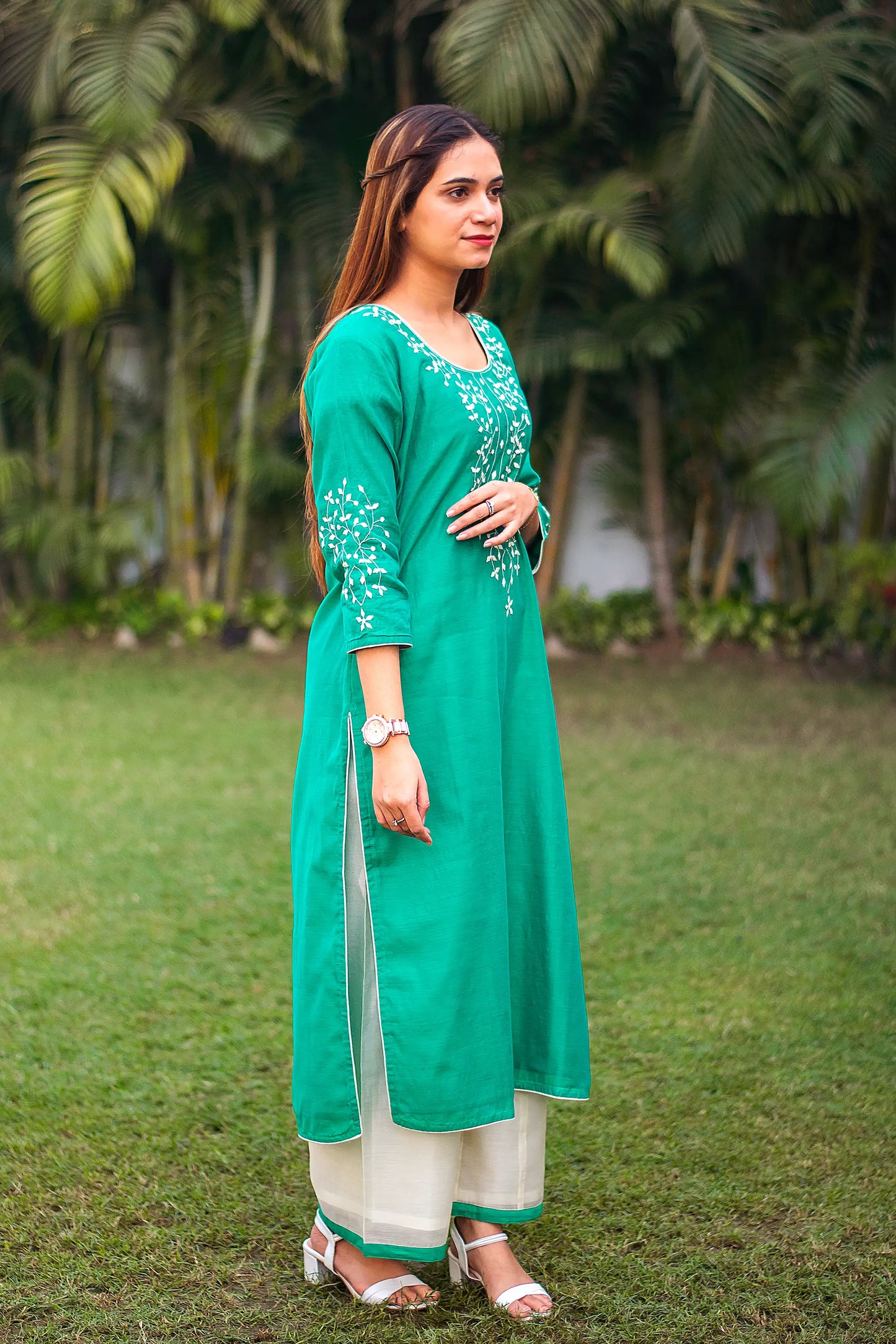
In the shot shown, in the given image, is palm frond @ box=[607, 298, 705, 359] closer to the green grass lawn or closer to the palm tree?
the palm tree

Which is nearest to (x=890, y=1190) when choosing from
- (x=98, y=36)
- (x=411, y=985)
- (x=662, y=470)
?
(x=411, y=985)

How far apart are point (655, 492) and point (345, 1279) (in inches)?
255

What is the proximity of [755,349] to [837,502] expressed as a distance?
4.62ft

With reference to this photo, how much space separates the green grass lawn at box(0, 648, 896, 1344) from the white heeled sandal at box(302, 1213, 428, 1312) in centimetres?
3

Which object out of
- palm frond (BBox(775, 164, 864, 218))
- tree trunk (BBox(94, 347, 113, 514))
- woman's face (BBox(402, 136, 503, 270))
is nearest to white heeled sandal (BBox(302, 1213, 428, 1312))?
woman's face (BBox(402, 136, 503, 270))

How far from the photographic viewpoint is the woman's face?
1909mm

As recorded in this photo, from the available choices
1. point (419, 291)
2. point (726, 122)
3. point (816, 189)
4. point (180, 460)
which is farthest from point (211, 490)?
point (419, 291)

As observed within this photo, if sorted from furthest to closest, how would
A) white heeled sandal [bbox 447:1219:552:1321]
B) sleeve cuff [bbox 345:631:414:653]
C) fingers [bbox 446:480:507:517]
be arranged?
white heeled sandal [bbox 447:1219:552:1321], fingers [bbox 446:480:507:517], sleeve cuff [bbox 345:631:414:653]

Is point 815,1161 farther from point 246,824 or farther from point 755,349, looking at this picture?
point 755,349

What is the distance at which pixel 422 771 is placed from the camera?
1.90 metres

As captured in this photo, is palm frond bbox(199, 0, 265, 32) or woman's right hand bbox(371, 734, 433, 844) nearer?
woman's right hand bbox(371, 734, 433, 844)

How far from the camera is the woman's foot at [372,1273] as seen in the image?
2.08 meters

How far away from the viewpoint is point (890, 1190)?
2.44 metres

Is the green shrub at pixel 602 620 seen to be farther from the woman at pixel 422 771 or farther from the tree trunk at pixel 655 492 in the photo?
the woman at pixel 422 771
